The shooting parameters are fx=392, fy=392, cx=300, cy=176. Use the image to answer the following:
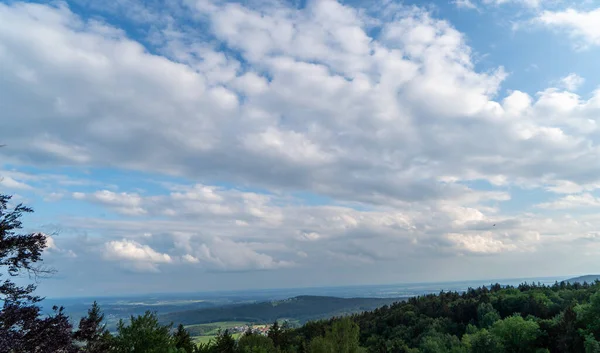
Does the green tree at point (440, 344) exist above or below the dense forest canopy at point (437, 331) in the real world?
below

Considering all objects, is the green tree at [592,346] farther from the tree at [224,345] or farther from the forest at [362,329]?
the tree at [224,345]

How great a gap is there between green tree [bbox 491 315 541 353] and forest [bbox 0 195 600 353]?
0.13m

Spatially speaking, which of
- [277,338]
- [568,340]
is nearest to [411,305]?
[277,338]

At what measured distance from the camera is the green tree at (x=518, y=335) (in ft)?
186

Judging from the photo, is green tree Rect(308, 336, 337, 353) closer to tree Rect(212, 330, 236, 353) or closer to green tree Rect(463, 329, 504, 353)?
tree Rect(212, 330, 236, 353)

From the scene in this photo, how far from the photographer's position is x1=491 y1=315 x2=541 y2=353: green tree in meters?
56.7

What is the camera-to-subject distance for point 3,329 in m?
13.0

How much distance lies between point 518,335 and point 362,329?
57933 millimetres

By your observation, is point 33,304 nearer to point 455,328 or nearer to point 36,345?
point 36,345

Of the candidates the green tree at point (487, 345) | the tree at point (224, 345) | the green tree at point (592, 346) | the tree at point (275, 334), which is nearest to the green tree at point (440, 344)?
the green tree at point (487, 345)

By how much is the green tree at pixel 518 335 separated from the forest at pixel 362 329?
13cm

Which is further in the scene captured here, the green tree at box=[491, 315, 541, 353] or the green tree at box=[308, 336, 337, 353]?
the green tree at box=[491, 315, 541, 353]

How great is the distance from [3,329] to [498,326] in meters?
63.5

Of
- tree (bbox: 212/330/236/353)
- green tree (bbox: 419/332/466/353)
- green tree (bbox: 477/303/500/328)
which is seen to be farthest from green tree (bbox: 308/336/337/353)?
green tree (bbox: 477/303/500/328)
